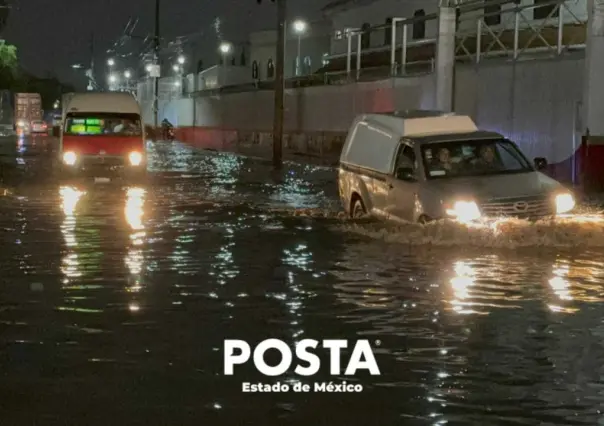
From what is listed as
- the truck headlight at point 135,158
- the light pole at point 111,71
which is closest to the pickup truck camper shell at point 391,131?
the truck headlight at point 135,158

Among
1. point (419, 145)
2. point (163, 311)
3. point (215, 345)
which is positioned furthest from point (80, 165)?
point (215, 345)

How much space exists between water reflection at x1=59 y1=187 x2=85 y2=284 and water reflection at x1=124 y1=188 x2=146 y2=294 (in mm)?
670

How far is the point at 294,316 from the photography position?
9.95 metres

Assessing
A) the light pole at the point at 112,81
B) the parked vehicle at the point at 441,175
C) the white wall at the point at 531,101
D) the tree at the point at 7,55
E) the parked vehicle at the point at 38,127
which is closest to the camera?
the parked vehicle at the point at 441,175

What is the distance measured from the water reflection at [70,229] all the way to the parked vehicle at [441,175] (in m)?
4.59

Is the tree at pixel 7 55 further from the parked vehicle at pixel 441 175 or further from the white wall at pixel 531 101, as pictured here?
the parked vehicle at pixel 441 175

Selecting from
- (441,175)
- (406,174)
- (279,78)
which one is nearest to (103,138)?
(279,78)

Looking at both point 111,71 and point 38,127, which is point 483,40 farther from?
point 111,71

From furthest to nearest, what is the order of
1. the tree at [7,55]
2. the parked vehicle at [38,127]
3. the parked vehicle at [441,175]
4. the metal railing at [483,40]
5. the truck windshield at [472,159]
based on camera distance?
the parked vehicle at [38,127]
the tree at [7,55]
the metal railing at [483,40]
the truck windshield at [472,159]
the parked vehicle at [441,175]

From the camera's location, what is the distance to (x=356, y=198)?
17578 mm

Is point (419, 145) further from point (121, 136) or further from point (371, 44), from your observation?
point (371, 44)

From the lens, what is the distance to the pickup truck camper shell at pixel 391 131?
16.2 metres

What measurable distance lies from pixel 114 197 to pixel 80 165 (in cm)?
333

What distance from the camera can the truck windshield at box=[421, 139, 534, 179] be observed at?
1513 centimetres
